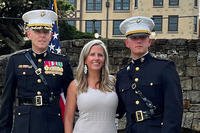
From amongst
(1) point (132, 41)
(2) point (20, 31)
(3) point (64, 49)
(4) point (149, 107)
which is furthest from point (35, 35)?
(2) point (20, 31)

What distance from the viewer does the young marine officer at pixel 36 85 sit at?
4.71 meters

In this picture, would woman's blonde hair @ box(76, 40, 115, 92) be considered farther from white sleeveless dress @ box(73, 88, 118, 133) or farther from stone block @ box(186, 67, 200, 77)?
stone block @ box(186, 67, 200, 77)

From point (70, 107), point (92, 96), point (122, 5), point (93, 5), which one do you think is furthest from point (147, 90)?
point (93, 5)

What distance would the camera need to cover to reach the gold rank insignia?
482 centimetres

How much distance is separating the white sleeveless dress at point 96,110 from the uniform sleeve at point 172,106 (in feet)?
1.83

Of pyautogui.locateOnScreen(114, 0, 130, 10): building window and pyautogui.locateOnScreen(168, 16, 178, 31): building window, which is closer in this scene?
pyautogui.locateOnScreen(168, 16, 178, 31): building window

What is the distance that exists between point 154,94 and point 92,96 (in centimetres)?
57

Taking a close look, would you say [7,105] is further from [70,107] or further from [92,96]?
[92,96]

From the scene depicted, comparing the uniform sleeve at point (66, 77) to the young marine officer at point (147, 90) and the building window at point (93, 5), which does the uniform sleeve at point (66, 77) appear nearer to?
the young marine officer at point (147, 90)

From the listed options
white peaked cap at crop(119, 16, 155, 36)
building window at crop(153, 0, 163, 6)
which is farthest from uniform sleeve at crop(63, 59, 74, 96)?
building window at crop(153, 0, 163, 6)

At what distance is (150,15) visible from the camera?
58406 millimetres

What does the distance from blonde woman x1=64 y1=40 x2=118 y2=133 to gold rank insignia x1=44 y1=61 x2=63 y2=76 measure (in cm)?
21

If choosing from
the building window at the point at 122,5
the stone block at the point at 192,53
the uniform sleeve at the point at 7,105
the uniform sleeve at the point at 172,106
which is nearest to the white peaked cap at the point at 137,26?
the uniform sleeve at the point at 172,106

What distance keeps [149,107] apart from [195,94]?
5856 mm
